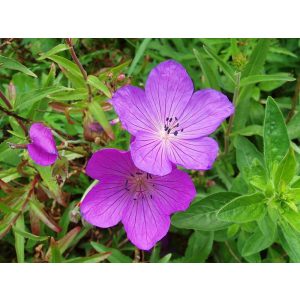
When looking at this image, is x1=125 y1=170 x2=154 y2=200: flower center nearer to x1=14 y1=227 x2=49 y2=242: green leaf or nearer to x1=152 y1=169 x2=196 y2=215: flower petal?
x1=152 y1=169 x2=196 y2=215: flower petal

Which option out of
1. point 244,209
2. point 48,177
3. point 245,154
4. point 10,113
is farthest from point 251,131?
point 10,113

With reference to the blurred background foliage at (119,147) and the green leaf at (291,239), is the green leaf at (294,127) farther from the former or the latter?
the green leaf at (291,239)

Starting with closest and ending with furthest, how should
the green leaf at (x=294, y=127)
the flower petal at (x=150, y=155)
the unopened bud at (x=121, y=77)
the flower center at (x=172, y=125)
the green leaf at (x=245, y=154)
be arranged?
the flower petal at (x=150, y=155), the flower center at (x=172, y=125), the unopened bud at (x=121, y=77), the green leaf at (x=245, y=154), the green leaf at (x=294, y=127)

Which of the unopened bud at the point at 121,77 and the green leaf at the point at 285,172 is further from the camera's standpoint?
the unopened bud at the point at 121,77

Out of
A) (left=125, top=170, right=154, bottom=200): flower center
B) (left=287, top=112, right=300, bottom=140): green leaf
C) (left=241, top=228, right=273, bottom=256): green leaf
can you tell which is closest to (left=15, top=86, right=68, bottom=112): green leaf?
(left=125, top=170, right=154, bottom=200): flower center

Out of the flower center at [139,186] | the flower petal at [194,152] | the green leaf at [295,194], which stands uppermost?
the flower petal at [194,152]

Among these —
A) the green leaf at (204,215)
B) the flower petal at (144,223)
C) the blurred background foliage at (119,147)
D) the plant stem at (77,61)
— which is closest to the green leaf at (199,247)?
the blurred background foliage at (119,147)

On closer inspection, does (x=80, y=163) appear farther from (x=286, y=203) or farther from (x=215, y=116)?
(x=286, y=203)
